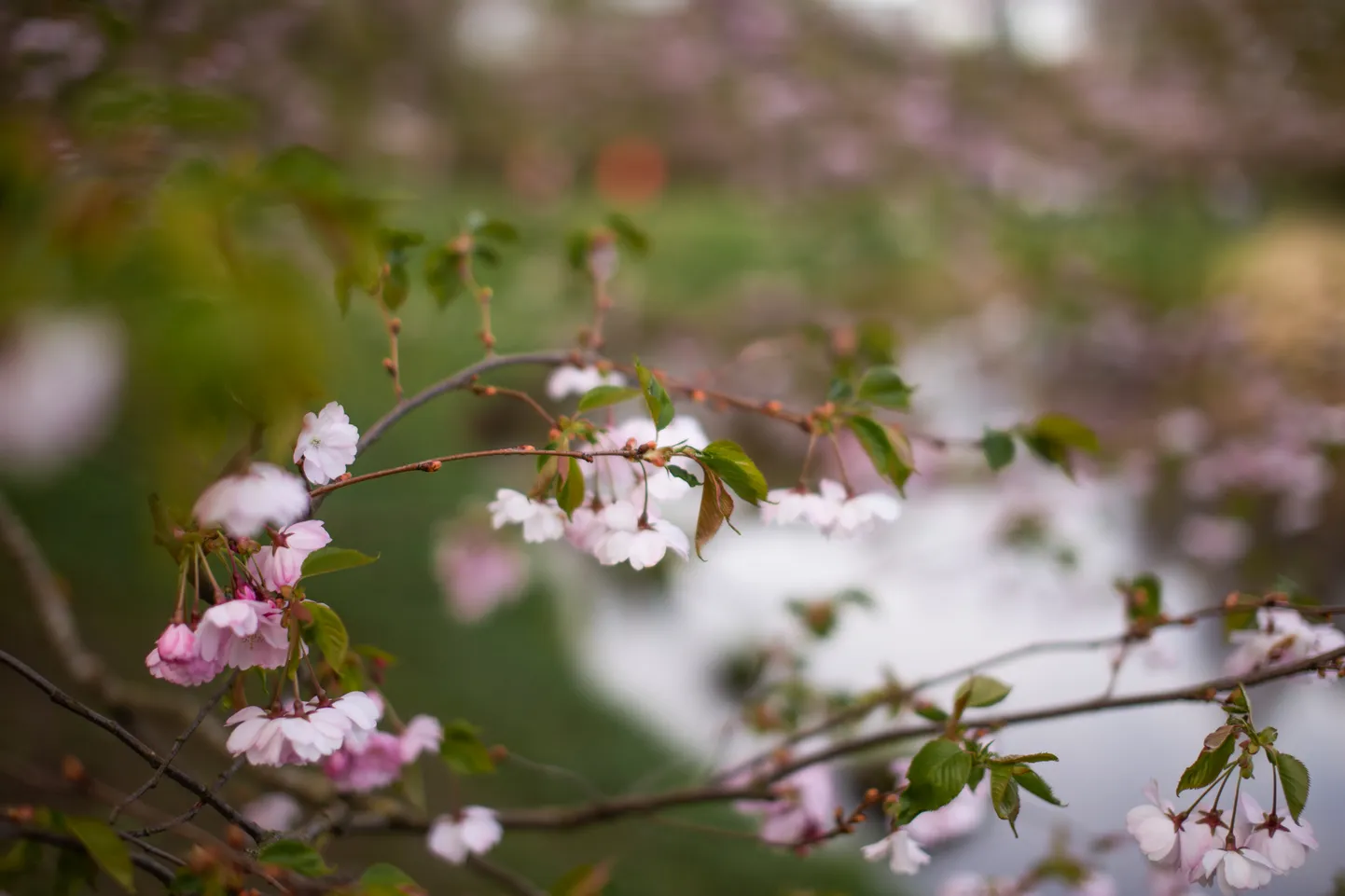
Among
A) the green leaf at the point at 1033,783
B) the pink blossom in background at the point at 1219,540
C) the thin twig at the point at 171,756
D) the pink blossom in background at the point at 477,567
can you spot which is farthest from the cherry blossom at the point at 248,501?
the pink blossom in background at the point at 1219,540

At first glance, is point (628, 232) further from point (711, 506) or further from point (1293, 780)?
point (1293, 780)

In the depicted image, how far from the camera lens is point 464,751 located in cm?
49

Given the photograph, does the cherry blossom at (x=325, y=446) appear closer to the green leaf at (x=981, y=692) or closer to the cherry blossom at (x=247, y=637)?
the cherry blossom at (x=247, y=637)

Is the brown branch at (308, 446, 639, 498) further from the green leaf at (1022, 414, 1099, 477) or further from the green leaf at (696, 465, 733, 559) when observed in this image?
the green leaf at (1022, 414, 1099, 477)

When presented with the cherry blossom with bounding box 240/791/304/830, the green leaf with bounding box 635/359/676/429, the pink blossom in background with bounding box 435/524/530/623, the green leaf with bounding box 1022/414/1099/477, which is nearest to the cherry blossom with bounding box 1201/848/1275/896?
the green leaf with bounding box 1022/414/1099/477

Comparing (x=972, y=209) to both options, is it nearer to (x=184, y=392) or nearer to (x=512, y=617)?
(x=512, y=617)

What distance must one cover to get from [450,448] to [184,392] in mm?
2092

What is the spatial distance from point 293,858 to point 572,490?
19cm

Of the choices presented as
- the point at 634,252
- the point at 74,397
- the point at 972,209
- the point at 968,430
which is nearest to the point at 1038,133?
the point at 972,209

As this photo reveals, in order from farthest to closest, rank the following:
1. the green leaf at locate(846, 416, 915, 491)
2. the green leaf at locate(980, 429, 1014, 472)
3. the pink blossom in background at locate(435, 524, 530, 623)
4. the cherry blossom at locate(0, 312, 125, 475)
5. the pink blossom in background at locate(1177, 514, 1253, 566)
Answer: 1. the pink blossom in background at locate(1177, 514, 1253, 566)
2. the pink blossom in background at locate(435, 524, 530, 623)
3. the green leaf at locate(980, 429, 1014, 472)
4. the green leaf at locate(846, 416, 915, 491)
5. the cherry blossom at locate(0, 312, 125, 475)

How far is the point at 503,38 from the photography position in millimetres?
3623

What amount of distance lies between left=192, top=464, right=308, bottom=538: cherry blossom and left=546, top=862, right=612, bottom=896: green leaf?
252 millimetres

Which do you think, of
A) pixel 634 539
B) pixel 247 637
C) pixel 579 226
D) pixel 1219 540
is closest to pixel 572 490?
pixel 634 539

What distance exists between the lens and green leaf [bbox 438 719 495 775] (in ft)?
1.59
